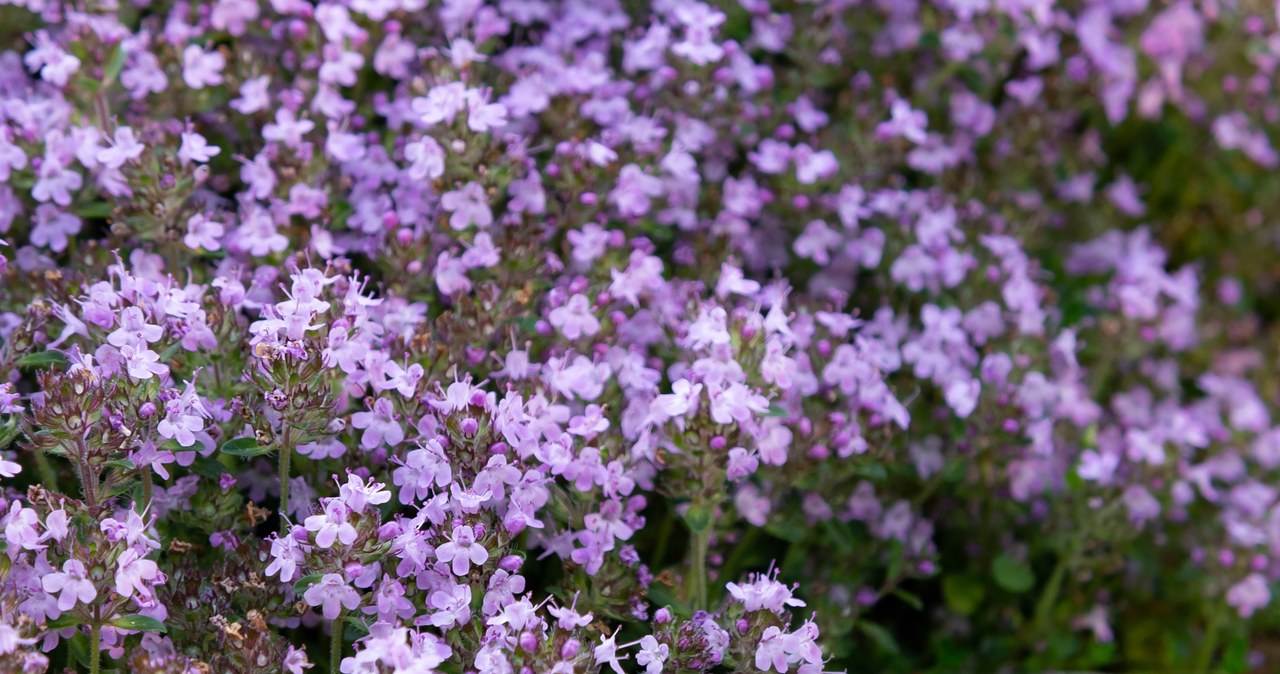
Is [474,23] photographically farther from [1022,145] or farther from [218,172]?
[1022,145]

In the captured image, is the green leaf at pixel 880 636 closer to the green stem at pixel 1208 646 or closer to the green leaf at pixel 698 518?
the green leaf at pixel 698 518

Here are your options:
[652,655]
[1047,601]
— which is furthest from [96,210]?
[1047,601]

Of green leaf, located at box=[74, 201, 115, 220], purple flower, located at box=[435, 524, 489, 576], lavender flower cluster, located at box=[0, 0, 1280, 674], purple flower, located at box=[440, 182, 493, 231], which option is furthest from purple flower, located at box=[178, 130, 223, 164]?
purple flower, located at box=[435, 524, 489, 576]

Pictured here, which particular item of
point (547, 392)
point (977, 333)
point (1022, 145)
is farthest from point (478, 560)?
point (1022, 145)

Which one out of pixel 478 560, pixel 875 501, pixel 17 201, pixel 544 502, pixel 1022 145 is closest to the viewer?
pixel 478 560

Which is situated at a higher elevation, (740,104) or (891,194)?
(740,104)

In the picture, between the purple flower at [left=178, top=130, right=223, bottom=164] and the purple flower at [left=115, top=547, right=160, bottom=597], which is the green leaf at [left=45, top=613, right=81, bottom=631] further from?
Answer: the purple flower at [left=178, top=130, right=223, bottom=164]

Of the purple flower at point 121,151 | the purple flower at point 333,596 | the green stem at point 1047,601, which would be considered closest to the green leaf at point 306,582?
the purple flower at point 333,596
